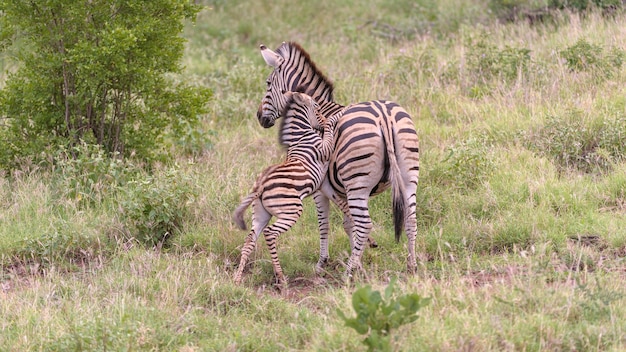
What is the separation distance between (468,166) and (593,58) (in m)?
3.34

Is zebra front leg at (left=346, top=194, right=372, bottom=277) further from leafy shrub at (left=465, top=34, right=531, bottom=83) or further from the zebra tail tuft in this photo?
leafy shrub at (left=465, top=34, right=531, bottom=83)

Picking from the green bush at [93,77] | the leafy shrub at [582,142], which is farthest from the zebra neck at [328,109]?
the leafy shrub at [582,142]

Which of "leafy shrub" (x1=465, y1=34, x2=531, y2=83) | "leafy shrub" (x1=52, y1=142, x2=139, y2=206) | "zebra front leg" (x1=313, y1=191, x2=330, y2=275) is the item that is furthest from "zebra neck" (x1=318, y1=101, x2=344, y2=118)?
"leafy shrub" (x1=465, y1=34, x2=531, y2=83)

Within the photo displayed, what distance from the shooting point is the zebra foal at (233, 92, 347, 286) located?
712cm

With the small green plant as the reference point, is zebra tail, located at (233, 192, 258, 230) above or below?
above

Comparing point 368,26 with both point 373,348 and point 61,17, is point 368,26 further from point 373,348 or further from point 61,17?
point 373,348

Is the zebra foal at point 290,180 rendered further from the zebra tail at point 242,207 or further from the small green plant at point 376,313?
the small green plant at point 376,313

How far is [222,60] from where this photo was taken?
49.5 feet

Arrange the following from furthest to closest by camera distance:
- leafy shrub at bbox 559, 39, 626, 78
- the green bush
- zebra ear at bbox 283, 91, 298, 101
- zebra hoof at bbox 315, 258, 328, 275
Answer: leafy shrub at bbox 559, 39, 626, 78
the green bush
zebra ear at bbox 283, 91, 298, 101
zebra hoof at bbox 315, 258, 328, 275

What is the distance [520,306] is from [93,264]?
4.06 metres

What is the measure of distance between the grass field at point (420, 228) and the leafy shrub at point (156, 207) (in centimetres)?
3

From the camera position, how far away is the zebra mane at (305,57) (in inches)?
332

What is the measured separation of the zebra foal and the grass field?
1.31 feet

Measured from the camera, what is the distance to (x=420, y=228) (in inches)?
320
